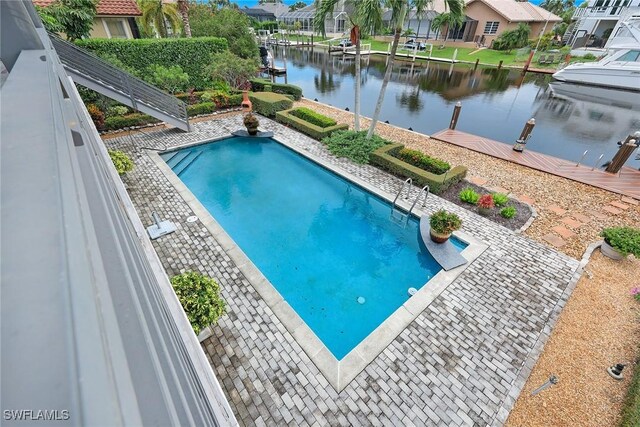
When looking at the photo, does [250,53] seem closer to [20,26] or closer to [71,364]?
[20,26]

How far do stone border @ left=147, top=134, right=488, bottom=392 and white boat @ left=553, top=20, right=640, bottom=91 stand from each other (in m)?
28.9

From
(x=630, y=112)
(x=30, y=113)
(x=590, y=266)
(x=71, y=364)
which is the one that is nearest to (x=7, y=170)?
(x=30, y=113)

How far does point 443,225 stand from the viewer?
7.61 meters

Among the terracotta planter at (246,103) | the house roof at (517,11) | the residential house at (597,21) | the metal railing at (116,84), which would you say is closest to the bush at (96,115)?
the metal railing at (116,84)

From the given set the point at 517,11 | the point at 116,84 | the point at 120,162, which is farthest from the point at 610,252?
the point at 517,11

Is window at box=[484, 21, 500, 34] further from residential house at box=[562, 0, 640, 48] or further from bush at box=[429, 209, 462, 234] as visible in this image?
bush at box=[429, 209, 462, 234]

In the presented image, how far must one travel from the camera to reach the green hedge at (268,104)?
53.5 feet

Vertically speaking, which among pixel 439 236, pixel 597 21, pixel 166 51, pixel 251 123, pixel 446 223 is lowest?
pixel 439 236

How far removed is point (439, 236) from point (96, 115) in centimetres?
1497

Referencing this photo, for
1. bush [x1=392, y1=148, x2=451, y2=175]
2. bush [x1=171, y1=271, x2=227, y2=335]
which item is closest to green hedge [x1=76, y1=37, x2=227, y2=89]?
bush [x1=392, y1=148, x2=451, y2=175]

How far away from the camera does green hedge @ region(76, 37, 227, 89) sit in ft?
48.1

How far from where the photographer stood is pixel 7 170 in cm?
94
